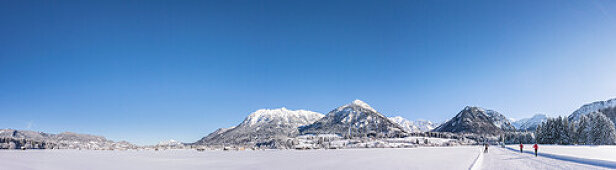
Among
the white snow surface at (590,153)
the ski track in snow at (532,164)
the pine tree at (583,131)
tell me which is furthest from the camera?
the pine tree at (583,131)

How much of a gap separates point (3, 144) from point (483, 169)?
281 m

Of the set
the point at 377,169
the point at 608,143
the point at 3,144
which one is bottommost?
the point at 3,144

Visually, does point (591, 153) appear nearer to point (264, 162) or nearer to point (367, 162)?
point (367, 162)

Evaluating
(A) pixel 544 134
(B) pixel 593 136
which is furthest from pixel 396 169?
(A) pixel 544 134

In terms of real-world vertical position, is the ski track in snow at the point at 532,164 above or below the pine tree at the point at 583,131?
above

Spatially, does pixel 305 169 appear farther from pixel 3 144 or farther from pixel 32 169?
pixel 3 144

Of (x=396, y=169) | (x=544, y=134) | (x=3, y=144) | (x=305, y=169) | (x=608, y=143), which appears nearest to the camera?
(x=396, y=169)

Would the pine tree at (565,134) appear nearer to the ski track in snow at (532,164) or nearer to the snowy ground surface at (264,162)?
the snowy ground surface at (264,162)

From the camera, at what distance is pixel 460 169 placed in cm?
2233

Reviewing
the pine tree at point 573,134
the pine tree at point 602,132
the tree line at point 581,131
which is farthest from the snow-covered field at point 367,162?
the pine tree at point 573,134

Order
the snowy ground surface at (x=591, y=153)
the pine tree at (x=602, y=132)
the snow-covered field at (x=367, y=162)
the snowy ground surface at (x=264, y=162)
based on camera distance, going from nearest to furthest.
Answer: the snow-covered field at (x=367, y=162) → the snowy ground surface at (x=264, y=162) → the snowy ground surface at (x=591, y=153) → the pine tree at (x=602, y=132)

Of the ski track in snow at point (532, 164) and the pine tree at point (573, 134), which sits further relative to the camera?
the pine tree at point (573, 134)

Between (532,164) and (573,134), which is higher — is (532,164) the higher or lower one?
the higher one

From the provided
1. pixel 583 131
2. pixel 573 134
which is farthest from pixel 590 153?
pixel 573 134
